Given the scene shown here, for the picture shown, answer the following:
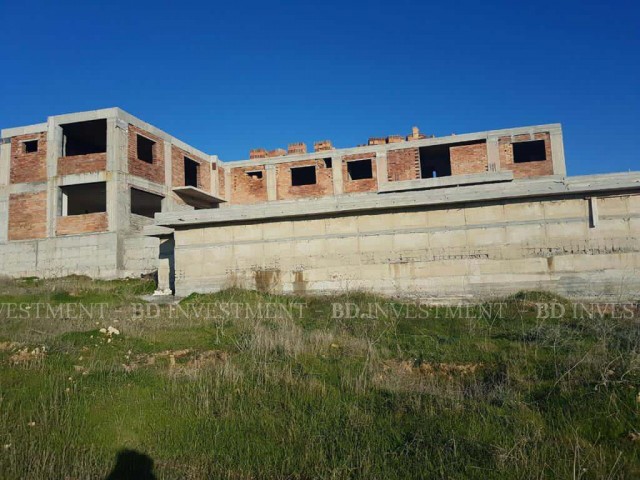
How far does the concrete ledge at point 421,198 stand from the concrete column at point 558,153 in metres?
11.2

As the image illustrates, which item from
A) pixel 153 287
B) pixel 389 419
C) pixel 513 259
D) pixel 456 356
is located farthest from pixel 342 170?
pixel 389 419

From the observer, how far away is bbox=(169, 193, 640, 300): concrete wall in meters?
11.0

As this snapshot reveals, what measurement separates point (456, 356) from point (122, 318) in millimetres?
6786

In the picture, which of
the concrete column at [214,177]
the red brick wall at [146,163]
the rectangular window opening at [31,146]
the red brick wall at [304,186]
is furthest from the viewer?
the concrete column at [214,177]

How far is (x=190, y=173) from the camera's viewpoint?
27188 millimetres

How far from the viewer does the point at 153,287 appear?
1523 centimetres

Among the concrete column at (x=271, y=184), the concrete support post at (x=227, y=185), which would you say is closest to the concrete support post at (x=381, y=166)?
the concrete column at (x=271, y=184)

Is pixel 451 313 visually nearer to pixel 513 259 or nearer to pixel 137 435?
pixel 513 259

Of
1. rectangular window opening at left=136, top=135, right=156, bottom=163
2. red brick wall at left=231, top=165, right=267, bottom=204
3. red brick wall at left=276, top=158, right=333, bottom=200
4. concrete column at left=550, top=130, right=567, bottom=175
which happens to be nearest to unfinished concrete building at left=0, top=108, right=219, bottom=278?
rectangular window opening at left=136, top=135, right=156, bottom=163

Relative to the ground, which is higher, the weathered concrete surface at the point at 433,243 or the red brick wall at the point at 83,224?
the red brick wall at the point at 83,224

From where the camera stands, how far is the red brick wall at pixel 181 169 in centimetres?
2383

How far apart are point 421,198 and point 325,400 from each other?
26.7 feet

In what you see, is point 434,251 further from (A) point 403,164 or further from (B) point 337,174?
(B) point 337,174

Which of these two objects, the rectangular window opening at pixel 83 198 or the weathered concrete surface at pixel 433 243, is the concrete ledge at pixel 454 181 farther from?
the rectangular window opening at pixel 83 198
